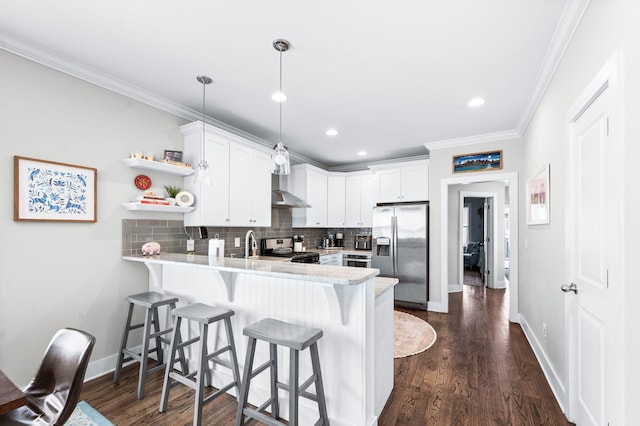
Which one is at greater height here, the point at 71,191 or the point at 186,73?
the point at 186,73

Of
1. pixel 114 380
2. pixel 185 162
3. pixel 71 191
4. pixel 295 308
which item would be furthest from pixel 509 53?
pixel 114 380

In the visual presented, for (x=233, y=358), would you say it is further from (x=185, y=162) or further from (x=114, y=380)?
(x=185, y=162)

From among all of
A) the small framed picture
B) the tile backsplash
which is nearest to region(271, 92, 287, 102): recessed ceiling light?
the small framed picture

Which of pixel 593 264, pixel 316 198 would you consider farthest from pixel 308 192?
pixel 593 264

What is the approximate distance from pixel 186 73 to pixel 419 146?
11.5 ft

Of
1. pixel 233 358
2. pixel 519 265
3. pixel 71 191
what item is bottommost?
pixel 233 358

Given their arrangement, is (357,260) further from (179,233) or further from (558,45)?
(558,45)

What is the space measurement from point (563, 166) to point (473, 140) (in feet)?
7.38

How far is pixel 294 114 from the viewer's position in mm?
3465

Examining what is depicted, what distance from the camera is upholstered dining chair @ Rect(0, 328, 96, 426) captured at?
1383 millimetres

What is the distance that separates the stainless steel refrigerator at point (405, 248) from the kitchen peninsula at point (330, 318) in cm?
249

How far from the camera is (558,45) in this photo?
2.07 m

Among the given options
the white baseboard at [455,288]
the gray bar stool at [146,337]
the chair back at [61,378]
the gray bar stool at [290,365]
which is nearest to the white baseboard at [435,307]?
the white baseboard at [455,288]

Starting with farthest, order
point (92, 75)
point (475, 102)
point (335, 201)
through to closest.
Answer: point (335, 201) → point (475, 102) → point (92, 75)
